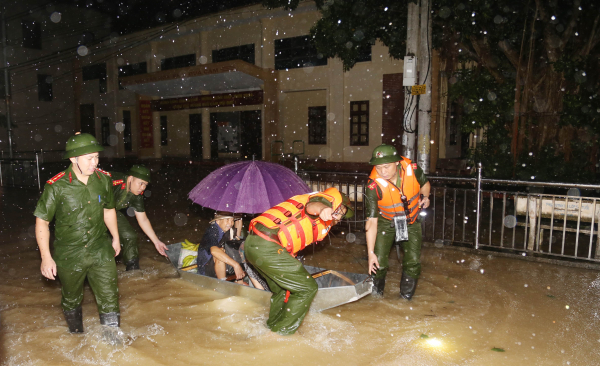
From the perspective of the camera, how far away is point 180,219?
981 centimetres

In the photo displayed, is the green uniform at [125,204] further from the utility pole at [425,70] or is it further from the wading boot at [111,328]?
the utility pole at [425,70]

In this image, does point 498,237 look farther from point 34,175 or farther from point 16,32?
point 16,32

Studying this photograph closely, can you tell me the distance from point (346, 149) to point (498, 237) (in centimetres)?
1336

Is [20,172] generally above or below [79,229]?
below

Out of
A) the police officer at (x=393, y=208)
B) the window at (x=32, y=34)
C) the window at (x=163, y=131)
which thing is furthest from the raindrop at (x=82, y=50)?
the police officer at (x=393, y=208)

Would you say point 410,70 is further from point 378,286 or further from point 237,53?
point 237,53

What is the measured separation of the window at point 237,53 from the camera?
23578mm

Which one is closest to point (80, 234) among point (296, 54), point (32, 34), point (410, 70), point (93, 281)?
point (93, 281)

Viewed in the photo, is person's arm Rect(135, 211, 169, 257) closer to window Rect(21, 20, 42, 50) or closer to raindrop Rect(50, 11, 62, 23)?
window Rect(21, 20, 42, 50)

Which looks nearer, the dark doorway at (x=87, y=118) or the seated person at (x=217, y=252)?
the seated person at (x=217, y=252)

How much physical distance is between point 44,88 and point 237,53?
17.7 m

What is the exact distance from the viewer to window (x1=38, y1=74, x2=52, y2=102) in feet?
101

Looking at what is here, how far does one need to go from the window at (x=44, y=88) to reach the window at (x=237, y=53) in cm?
1573

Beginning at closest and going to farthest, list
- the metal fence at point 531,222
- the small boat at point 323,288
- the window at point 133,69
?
the small boat at point 323,288 → the metal fence at point 531,222 → the window at point 133,69
